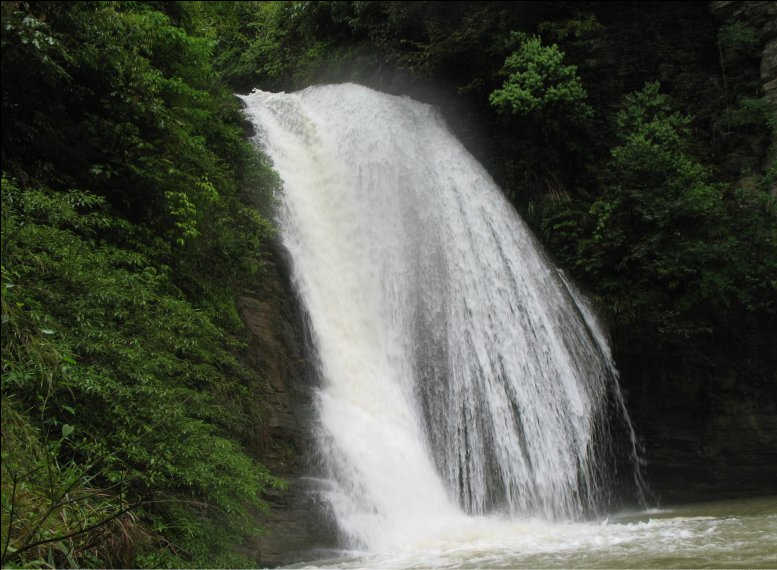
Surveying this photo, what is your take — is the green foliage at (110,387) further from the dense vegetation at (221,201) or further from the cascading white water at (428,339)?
the cascading white water at (428,339)

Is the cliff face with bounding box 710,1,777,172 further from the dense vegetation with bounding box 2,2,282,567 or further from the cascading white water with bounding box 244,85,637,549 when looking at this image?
the dense vegetation with bounding box 2,2,282,567

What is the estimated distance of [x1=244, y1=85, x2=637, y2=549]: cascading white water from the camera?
8.99 m

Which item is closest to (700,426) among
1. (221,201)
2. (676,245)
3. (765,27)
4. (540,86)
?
(676,245)

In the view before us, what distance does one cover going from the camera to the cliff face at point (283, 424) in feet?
23.0

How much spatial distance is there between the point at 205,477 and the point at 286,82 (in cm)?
1621

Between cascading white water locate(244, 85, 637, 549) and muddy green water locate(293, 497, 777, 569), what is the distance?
2.06 feet

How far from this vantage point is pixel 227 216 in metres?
9.09

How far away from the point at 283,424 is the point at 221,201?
334cm

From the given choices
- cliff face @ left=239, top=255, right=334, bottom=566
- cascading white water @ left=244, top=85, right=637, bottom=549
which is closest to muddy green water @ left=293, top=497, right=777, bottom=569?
cliff face @ left=239, top=255, right=334, bottom=566

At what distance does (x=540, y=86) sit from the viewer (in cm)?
1440

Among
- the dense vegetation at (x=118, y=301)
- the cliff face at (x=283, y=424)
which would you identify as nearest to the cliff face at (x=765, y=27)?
the cliff face at (x=283, y=424)

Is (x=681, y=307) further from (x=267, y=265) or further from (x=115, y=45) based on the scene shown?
(x=115, y=45)

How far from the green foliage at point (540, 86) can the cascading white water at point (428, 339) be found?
1731 millimetres

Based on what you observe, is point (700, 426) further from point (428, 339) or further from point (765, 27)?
point (765, 27)
